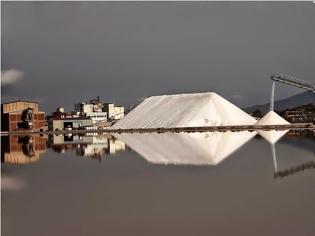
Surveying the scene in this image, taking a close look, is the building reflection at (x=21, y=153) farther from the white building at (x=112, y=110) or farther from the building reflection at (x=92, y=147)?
the white building at (x=112, y=110)

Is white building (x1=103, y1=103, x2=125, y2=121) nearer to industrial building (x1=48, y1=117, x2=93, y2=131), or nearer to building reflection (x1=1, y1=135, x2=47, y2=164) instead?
industrial building (x1=48, y1=117, x2=93, y2=131)

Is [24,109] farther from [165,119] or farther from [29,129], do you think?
[165,119]

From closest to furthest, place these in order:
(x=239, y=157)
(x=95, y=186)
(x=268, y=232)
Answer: (x=268, y=232), (x=95, y=186), (x=239, y=157)

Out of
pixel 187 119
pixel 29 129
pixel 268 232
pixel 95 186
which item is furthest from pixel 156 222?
pixel 29 129

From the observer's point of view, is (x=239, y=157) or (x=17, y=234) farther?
(x=239, y=157)

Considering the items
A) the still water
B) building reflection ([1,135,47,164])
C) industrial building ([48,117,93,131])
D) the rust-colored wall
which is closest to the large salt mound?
the rust-colored wall

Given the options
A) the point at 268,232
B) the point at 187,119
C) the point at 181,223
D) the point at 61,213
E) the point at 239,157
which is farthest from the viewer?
the point at 187,119

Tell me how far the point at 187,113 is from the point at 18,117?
864 centimetres

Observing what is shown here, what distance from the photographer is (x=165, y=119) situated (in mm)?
17750

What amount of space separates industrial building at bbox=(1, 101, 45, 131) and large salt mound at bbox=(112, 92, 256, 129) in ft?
16.3

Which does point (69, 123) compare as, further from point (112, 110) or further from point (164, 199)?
point (164, 199)

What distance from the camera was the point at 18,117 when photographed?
22.7 m

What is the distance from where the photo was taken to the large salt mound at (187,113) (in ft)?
56.6

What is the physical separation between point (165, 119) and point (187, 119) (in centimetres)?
101
